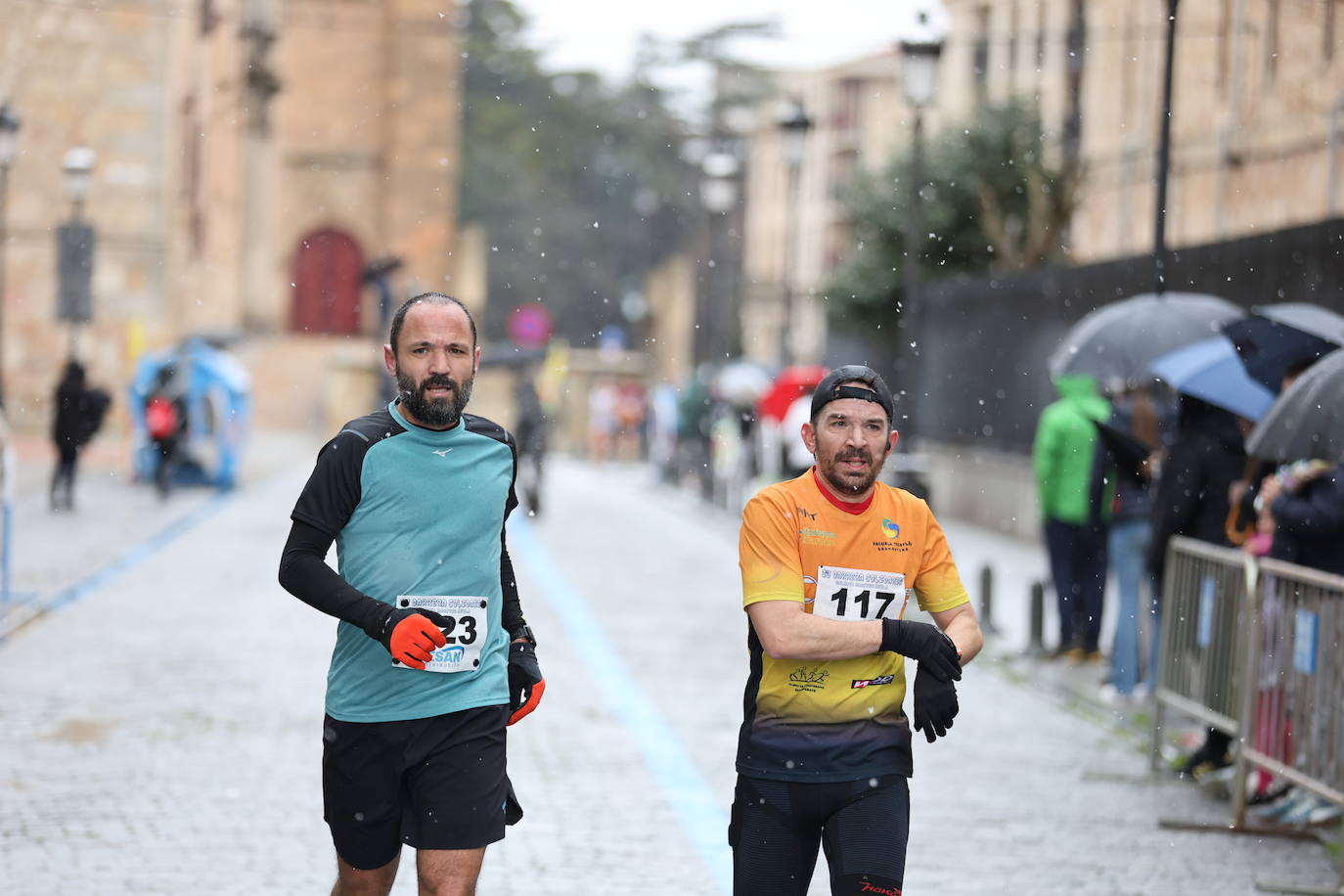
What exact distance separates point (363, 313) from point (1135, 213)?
30.0 meters

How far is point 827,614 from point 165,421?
21954 millimetres

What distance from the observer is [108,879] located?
263 inches

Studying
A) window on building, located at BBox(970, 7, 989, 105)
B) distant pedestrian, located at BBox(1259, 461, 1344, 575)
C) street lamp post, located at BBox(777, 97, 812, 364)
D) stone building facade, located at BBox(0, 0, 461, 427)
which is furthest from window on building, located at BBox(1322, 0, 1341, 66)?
distant pedestrian, located at BBox(1259, 461, 1344, 575)

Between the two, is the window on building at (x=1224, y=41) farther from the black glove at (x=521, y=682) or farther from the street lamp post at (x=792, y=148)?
the black glove at (x=521, y=682)

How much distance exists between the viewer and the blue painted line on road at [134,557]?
1477 centimetres

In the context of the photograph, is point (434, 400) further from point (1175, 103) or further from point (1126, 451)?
point (1175, 103)

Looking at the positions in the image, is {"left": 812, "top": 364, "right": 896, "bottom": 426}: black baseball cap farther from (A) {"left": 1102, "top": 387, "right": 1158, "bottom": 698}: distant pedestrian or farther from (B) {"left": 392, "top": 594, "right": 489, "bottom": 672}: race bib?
(A) {"left": 1102, "top": 387, "right": 1158, "bottom": 698}: distant pedestrian

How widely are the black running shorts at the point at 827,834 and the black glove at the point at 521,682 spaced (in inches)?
21.9

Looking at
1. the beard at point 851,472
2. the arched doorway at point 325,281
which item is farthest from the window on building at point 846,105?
the beard at point 851,472

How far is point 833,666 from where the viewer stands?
459 cm

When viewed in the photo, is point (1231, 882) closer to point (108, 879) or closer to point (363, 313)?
point (108, 879)

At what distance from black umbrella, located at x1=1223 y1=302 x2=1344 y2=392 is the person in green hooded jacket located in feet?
11.5

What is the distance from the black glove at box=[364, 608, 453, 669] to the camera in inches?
172

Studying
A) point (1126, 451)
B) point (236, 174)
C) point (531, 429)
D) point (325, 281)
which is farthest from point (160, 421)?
point (325, 281)
